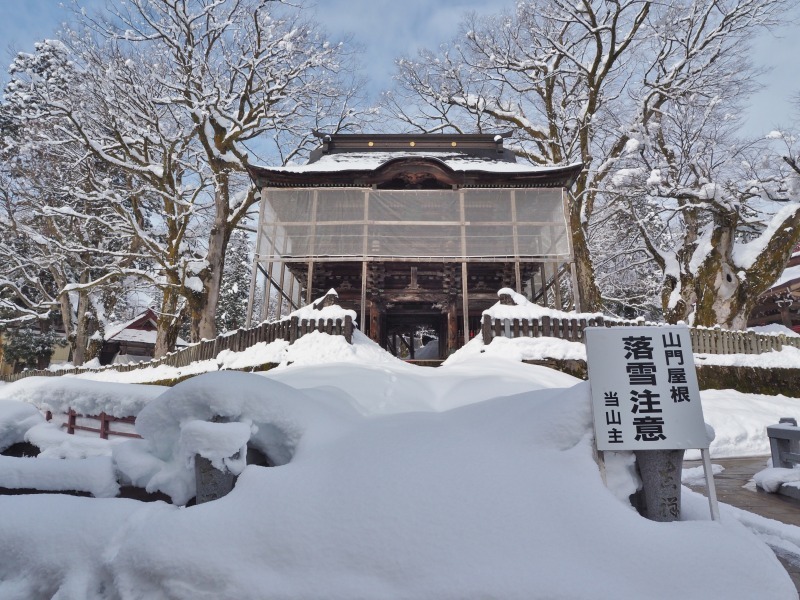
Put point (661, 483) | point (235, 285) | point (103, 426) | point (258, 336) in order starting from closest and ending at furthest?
point (661, 483) → point (103, 426) → point (258, 336) → point (235, 285)

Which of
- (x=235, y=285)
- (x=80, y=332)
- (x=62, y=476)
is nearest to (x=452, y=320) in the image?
(x=62, y=476)

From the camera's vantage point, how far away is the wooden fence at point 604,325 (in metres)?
10.2

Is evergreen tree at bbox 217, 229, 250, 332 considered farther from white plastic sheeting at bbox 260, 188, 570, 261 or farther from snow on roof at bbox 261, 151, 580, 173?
white plastic sheeting at bbox 260, 188, 570, 261

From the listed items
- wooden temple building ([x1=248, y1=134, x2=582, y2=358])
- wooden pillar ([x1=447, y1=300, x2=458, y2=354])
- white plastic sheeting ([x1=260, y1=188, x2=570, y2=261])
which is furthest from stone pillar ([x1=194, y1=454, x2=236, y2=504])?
→ wooden pillar ([x1=447, y1=300, x2=458, y2=354])

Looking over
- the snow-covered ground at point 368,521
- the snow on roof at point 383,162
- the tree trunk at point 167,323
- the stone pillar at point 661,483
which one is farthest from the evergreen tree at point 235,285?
the stone pillar at point 661,483

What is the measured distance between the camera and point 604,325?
10.8 metres

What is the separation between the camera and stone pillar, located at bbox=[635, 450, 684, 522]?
2.64 metres

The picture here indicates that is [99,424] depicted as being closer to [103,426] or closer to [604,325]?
[103,426]

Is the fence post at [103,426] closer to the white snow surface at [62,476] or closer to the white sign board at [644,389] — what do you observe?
the white snow surface at [62,476]

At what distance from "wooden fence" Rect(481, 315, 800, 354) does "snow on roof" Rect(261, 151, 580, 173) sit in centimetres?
601

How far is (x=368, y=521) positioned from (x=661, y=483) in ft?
5.95

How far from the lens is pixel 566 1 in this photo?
16.5 meters

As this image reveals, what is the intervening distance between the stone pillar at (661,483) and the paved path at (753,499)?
83cm

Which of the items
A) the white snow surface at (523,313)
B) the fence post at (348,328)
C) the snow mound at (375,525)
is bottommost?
the snow mound at (375,525)
